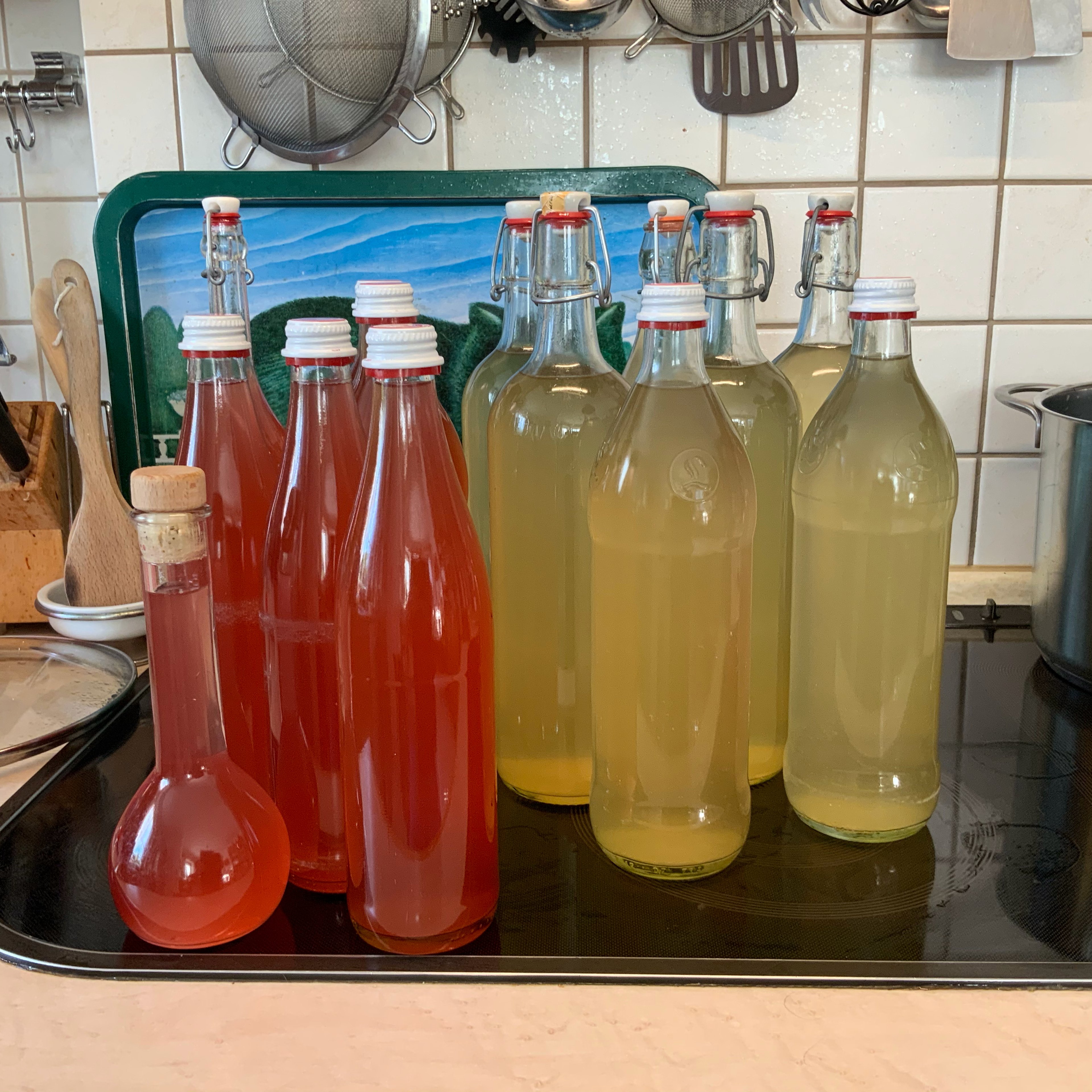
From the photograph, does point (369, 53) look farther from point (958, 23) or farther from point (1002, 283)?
point (1002, 283)

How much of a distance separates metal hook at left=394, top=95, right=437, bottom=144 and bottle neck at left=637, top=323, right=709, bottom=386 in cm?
49

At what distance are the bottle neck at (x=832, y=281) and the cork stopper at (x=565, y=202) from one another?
160 millimetres

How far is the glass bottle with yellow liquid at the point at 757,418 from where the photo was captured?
56 cm

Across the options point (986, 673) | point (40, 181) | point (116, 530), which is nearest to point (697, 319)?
point (986, 673)

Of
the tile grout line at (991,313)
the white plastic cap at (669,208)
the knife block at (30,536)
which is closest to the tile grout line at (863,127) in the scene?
the tile grout line at (991,313)

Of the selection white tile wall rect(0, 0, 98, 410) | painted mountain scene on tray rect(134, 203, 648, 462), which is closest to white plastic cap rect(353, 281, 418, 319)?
painted mountain scene on tray rect(134, 203, 648, 462)

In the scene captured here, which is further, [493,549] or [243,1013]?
[493,549]

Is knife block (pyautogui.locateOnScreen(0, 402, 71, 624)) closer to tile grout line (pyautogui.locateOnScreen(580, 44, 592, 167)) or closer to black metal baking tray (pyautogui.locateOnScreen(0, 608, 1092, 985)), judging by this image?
black metal baking tray (pyautogui.locateOnScreen(0, 608, 1092, 985))

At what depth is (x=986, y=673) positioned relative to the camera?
82 cm

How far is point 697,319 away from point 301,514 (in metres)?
0.21

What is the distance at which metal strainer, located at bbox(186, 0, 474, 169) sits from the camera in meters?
0.85

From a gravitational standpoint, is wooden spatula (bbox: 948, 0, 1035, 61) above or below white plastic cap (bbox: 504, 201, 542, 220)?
above

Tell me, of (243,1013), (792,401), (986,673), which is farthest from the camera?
(986,673)

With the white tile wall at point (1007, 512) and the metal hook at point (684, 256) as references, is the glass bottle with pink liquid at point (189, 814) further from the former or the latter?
the white tile wall at point (1007, 512)
